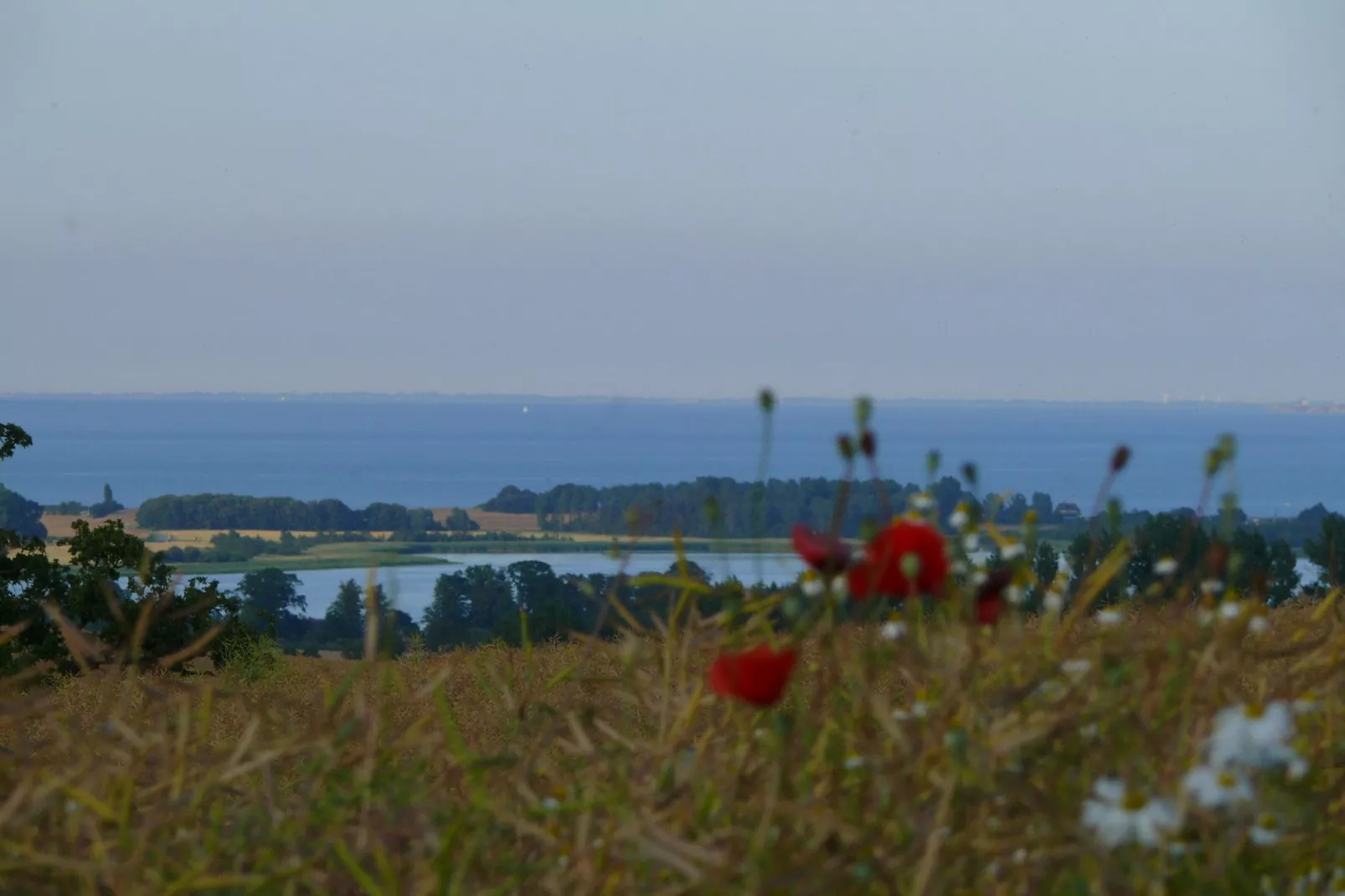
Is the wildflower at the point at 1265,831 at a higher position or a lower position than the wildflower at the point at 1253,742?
lower

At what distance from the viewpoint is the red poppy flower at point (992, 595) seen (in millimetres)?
2764

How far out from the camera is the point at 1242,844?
235cm

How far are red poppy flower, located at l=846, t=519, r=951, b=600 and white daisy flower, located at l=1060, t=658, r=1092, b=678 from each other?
0.33m

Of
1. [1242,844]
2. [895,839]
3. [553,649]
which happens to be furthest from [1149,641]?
[553,649]

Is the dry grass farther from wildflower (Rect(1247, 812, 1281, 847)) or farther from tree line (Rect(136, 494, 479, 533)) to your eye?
tree line (Rect(136, 494, 479, 533))

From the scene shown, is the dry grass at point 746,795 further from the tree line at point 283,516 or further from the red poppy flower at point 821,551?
the tree line at point 283,516

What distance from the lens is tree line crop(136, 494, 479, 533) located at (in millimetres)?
11023

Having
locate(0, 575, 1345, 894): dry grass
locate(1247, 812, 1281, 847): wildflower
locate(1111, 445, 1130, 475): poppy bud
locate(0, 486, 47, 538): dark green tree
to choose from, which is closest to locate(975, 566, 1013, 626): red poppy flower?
locate(0, 575, 1345, 894): dry grass

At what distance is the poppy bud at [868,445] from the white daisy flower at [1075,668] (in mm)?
609

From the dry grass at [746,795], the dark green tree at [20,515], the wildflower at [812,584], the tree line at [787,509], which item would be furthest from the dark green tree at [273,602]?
the wildflower at [812,584]

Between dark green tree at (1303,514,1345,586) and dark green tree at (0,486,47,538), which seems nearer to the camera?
dark green tree at (1303,514,1345,586)

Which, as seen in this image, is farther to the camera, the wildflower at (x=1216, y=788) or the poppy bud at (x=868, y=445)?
the poppy bud at (x=868, y=445)

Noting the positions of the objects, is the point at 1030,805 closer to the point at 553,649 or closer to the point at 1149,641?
Result: the point at 1149,641

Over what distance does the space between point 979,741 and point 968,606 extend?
0.39 m
